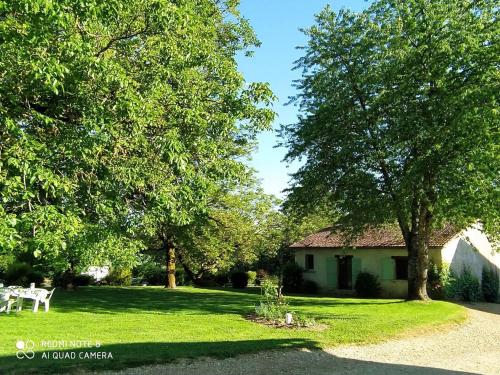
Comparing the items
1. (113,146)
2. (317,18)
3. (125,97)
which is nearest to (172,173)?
(113,146)

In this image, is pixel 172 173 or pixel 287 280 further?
pixel 287 280

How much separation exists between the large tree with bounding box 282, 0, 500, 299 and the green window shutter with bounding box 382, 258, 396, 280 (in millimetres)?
6583

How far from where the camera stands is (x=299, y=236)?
43562 millimetres

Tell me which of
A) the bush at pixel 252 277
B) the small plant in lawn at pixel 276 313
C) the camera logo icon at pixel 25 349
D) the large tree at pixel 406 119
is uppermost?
the large tree at pixel 406 119

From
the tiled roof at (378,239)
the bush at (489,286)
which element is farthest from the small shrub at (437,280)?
the bush at (489,286)

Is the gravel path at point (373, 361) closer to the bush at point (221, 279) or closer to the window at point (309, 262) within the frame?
the window at point (309, 262)

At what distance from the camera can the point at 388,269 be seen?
91.8ft

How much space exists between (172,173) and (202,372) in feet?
13.2

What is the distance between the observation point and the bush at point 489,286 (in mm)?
26844

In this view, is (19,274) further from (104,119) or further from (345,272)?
(104,119)

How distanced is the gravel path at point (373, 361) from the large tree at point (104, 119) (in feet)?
9.09

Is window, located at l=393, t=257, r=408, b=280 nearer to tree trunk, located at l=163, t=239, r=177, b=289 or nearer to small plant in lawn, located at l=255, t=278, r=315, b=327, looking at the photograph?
tree trunk, located at l=163, t=239, r=177, b=289

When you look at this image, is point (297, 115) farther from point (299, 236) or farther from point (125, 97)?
point (299, 236)

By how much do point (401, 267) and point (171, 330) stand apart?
1902 centimetres
